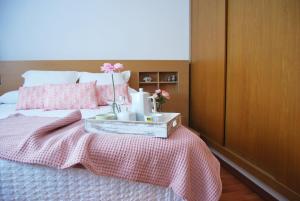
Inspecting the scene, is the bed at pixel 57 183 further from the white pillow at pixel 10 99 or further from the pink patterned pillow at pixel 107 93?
the white pillow at pixel 10 99

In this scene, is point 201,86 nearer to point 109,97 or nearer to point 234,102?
point 234,102

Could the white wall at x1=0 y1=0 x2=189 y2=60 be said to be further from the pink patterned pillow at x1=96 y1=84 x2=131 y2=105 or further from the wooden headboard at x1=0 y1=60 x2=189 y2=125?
the pink patterned pillow at x1=96 y1=84 x2=131 y2=105

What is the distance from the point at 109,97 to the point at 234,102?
46.2 inches

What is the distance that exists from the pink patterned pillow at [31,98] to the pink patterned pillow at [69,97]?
0.06m

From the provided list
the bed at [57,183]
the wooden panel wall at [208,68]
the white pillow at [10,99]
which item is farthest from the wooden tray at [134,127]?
the white pillow at [10,99]

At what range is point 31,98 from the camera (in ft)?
6.82

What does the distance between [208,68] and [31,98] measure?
1815mm

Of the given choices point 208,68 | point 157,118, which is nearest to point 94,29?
point 208,68

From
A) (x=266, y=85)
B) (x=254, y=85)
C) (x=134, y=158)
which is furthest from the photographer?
(x=254, y=85)

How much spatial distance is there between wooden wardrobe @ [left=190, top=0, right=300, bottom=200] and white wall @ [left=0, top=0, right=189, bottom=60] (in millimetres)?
470

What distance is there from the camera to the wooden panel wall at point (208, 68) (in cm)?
228

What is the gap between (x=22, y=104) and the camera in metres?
2.04

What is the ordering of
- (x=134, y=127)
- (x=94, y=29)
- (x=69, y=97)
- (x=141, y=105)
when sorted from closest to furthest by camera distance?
(x=134, y=127)
(x=141, y=105)
(x=69, y=97)
(x=94, y=29)

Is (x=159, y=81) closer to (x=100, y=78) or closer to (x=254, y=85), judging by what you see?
(x=100, y=78)
